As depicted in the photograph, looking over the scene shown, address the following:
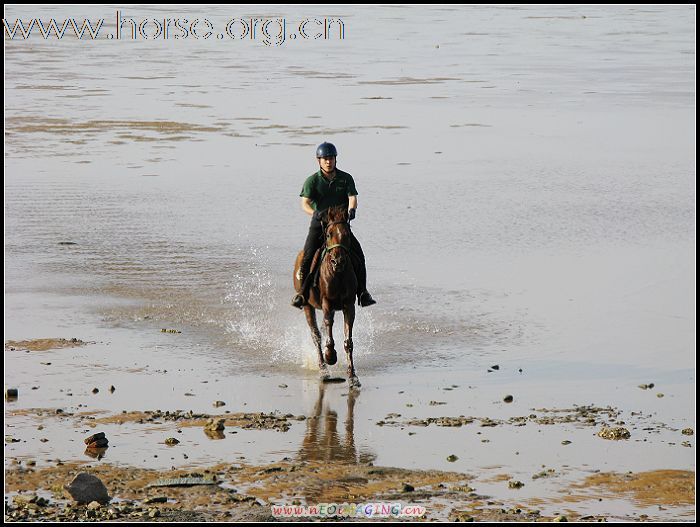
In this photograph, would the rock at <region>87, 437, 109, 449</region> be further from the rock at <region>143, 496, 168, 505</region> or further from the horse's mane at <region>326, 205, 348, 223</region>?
the horse's mane at <region>326, 205, 348, 223</region>

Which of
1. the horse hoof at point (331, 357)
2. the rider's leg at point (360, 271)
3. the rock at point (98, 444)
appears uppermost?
the rider's leg at point (360, 271)

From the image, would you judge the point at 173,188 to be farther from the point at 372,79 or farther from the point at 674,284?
the point at 372,79

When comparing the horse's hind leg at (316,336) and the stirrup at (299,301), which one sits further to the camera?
the stirrup at (299,301)

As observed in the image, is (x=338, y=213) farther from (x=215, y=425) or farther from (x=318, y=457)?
(x=318, y=457)

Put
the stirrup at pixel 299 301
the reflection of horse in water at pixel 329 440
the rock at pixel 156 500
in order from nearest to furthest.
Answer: the rock at pixel 156 500
the reflection of horse in water at pixel 329 440
the stirrup at pixel 299 301

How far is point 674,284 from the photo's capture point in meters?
19.9

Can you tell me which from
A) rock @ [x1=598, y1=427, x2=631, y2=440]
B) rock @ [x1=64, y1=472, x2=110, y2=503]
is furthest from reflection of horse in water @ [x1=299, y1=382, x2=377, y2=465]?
rock @ [x1=598, y1=427, x2=631, y2=440]

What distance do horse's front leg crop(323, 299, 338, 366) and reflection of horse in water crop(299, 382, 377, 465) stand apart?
2.68 ft

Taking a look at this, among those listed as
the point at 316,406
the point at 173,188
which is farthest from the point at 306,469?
the point at 173,188

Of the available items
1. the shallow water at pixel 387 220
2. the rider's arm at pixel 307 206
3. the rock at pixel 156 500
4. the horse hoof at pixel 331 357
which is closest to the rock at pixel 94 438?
the shallow water at pixel 387 220

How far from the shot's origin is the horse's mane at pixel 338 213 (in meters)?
14.8

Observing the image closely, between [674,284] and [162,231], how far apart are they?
8718 mm

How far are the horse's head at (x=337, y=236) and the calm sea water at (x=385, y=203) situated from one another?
57.3 inches

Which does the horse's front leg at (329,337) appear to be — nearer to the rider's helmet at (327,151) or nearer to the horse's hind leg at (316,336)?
the horse's hind leg at (316,336)
